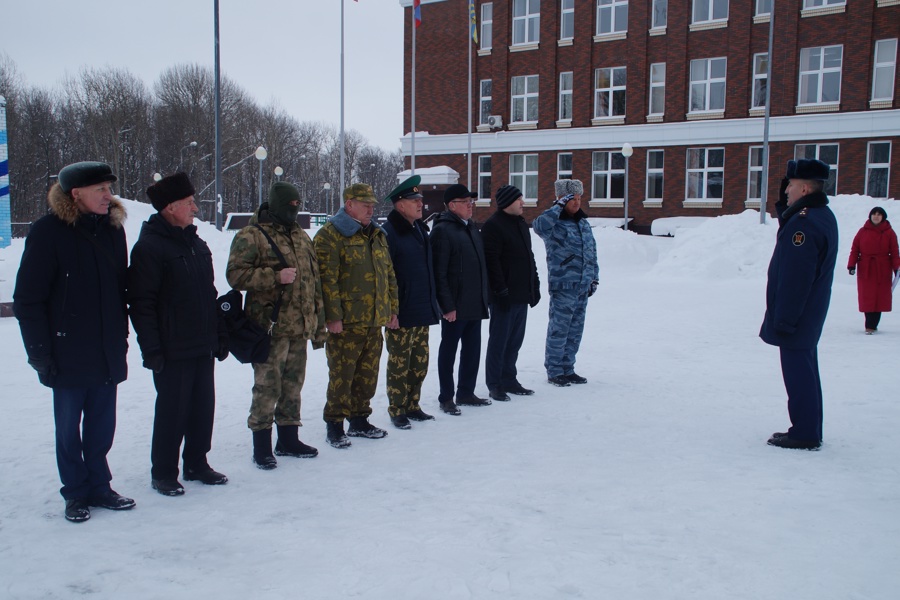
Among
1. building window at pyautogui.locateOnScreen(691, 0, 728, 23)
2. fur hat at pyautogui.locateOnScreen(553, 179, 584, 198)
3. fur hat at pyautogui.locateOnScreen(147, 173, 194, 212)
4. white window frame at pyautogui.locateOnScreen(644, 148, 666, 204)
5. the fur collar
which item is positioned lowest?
the fur collar

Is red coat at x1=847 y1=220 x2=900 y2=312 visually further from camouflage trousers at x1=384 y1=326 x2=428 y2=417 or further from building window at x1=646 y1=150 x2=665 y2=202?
building window at x1=646 y1=150 x2=665 y2=202

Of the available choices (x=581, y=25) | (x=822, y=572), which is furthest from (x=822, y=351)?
(x=581, y=25)

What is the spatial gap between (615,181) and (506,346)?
94.1 ft

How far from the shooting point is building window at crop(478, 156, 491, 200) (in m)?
37.6

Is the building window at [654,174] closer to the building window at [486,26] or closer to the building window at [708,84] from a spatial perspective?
the building window at [708,84]

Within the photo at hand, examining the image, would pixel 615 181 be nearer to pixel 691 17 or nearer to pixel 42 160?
pixel 691 17

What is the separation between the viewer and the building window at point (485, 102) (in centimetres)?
3719

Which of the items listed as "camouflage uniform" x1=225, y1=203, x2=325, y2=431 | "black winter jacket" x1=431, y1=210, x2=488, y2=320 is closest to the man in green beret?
"camouflage uniform" x1=225, y1=203, x2=325, y2=431

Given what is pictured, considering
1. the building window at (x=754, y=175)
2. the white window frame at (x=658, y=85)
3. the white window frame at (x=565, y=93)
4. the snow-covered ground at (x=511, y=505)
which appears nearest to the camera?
the snow-covered ground at (x=511, y=505)

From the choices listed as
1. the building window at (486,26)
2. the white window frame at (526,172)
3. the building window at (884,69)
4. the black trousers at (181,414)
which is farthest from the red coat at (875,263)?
the building window at (486,26)

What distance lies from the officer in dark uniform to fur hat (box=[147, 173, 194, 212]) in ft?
13.5

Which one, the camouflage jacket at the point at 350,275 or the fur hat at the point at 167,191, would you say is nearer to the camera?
the fur hat at the point at 167,191

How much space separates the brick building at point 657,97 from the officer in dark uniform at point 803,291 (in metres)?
25.9

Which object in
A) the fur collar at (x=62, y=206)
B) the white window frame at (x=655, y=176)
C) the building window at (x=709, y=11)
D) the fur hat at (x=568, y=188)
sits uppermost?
the building window at (x=709, y=11)
